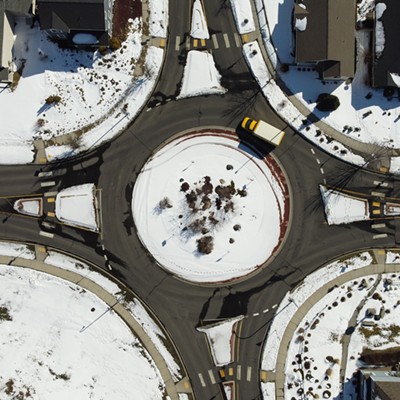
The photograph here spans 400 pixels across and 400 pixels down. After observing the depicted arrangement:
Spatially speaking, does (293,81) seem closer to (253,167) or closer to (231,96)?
(231,96)

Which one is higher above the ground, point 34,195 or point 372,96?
point 372,96

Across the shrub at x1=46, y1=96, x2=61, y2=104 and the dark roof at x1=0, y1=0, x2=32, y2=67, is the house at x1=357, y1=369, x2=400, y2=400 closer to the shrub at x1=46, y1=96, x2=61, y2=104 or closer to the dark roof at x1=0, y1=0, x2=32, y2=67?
the shrub at x1=46, y1=96, x2=61, y2=104

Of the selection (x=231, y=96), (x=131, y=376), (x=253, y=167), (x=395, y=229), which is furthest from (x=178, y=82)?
(x=131, y=376)

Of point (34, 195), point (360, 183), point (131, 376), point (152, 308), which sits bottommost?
point (131, 376)

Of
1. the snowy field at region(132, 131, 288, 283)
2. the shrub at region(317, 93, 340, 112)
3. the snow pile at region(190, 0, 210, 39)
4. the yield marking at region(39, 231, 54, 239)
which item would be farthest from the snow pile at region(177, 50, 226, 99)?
the yield marking at region(39, 231, 54, 239)

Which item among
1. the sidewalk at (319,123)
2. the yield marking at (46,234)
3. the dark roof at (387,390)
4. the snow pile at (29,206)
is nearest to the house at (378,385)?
the dark roof at (387,390)

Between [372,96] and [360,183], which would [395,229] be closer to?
[360,183]

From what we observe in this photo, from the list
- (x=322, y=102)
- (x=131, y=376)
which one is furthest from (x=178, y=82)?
(x=131, y=376)
